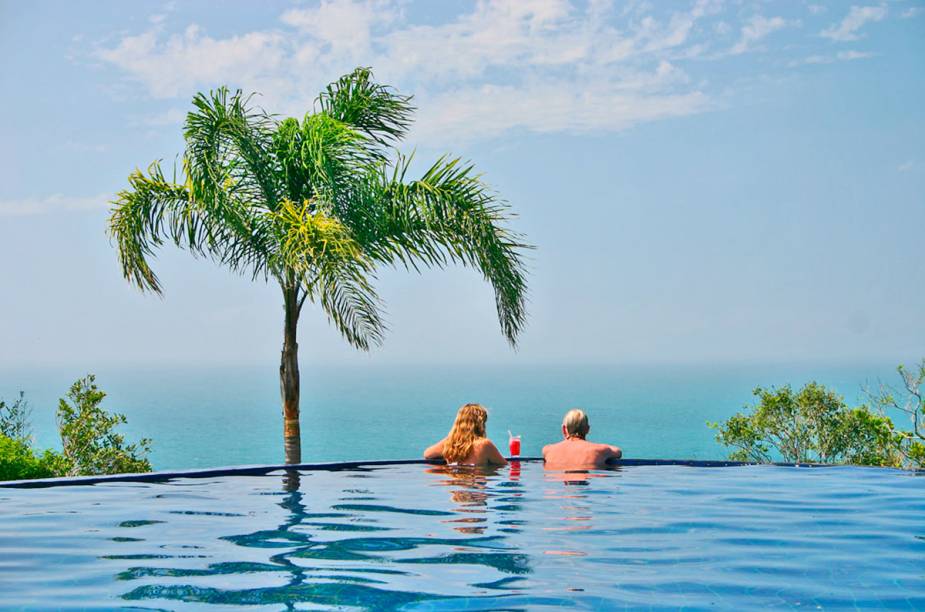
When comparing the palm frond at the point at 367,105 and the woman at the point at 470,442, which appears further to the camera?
the palm frond at the point at 367,105

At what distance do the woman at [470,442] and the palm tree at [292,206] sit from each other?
2.23 meters

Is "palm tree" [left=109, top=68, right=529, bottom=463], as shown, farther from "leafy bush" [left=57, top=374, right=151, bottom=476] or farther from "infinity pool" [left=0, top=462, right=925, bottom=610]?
"infinity pool" [left=0, top=462, right=925, bottom=610]

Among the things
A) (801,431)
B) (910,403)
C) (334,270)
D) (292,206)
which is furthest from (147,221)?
(910,403)

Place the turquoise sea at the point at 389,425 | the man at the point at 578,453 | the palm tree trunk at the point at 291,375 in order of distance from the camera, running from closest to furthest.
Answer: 1. the man at the point at 578,453
2. the palm tree trunk at the point at 291,375
3. the turquoise sea at the point at 389,425

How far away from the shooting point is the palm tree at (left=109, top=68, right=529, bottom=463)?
447 inches

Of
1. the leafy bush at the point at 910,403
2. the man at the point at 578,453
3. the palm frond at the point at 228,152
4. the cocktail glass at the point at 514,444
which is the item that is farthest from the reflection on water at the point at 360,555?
the leafy bush at the point at 910,403

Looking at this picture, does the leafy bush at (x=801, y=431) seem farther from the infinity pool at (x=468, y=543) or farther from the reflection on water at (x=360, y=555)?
the reflection on water at (x=360, y=555)

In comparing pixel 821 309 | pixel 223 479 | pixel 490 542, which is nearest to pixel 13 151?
pixel 223 479

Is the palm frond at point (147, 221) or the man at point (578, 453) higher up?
the palm frond at point (147, 221)

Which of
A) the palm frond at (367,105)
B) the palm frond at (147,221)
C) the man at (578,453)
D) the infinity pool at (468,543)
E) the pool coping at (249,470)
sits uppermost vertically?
the palm frond at (367,105)

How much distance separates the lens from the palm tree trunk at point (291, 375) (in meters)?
12.0

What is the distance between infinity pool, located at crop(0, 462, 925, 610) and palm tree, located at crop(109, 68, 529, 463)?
2997 mm

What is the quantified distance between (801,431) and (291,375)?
7.97 metres

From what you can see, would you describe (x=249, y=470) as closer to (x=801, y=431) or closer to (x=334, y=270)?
(x=334, y=270)
